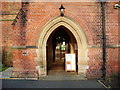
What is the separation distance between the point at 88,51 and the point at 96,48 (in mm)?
478

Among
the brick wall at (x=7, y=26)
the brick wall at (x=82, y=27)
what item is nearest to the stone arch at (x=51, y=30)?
the brick wall at (x=82, y=27)

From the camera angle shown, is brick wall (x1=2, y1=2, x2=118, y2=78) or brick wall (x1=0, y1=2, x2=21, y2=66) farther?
brick wall (x1=0, y1=2, x2=21, y2=66)

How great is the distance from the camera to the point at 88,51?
21.1 feet

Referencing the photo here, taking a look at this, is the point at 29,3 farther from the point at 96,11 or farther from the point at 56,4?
the point at 96,11

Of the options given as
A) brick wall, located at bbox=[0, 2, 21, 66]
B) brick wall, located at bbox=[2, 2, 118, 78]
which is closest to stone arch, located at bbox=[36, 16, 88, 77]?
brick wall, located at bbox=[2, 2, 118, 78]

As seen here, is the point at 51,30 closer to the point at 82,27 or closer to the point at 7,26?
the point at 82,27

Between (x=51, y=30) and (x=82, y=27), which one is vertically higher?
(x=82, y=27)

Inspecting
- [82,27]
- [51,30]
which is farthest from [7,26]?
[82,27]

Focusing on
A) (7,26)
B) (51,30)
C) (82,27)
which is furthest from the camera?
(7,26)

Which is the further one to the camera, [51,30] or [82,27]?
[51,30]

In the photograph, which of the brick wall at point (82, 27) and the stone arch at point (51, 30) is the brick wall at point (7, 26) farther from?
the stone arch at point (51, 30)

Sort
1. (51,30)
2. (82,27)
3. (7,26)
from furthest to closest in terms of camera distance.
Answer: (7,26), (51,30), (82,27)

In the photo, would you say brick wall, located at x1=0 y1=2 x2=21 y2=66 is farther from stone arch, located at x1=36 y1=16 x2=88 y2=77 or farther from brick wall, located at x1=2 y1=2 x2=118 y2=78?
stone arch, located at x1=36 y1=16 x2=88 y2=77

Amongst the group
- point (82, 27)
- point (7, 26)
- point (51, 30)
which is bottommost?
point (51, 30)
